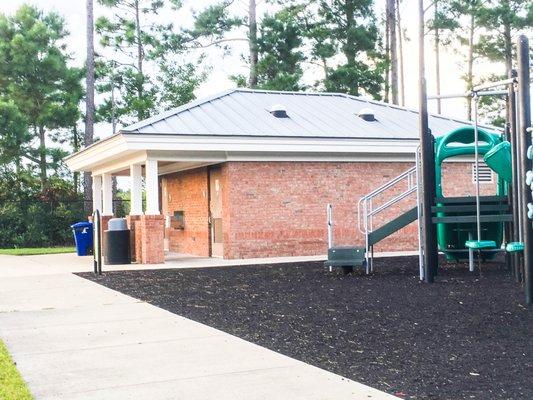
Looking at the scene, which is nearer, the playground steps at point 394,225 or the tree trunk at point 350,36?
the playground steps at point 394,225

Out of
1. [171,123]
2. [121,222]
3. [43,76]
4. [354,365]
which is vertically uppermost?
[43,76]

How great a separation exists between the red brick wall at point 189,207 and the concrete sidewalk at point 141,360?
10.8 m

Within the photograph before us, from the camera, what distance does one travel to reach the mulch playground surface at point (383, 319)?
20.7ft

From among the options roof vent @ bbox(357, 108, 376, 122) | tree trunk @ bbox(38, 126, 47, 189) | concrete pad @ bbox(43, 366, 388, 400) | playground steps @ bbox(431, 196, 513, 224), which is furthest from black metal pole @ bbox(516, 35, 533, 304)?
tree trunk @ bbox(38, 126, 47, 189)

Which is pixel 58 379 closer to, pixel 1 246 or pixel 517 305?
pixel 517 305

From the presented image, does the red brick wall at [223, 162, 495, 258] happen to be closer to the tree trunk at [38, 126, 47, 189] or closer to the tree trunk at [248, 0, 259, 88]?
the tree trunk at [248, 0, 259, 88]

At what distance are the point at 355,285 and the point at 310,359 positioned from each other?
6.33 m

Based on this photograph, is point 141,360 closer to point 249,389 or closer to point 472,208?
point 249,389

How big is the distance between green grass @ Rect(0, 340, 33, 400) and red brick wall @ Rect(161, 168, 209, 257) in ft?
48.8

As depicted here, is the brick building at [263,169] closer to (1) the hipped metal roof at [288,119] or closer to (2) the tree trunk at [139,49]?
(1) the hipped metal roof at [288,119]

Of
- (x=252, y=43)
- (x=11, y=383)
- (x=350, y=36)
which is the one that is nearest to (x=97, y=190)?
(x=252, y=43)

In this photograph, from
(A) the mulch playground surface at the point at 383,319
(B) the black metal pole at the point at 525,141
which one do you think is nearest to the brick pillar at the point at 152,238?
(A) the mulch playground surface at the point at 383,319

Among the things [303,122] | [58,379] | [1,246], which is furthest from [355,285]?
[1,246]

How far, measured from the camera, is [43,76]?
38.2 metres
